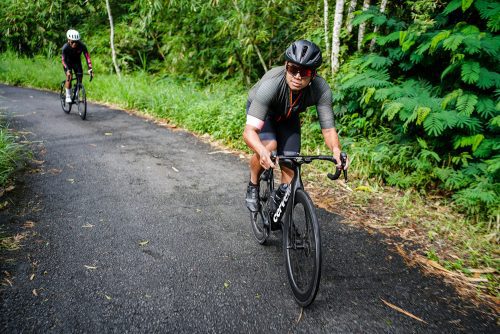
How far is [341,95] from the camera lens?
5.84 meters

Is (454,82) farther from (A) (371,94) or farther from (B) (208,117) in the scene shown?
(B) (208,117)

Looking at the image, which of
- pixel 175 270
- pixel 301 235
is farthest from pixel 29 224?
pixel 301 235

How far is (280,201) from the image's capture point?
10.6 ft

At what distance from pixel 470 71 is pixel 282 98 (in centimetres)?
289

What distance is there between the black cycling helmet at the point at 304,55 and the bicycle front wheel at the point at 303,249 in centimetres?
107

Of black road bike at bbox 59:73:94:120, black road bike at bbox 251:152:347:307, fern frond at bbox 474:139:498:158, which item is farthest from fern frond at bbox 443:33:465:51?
black road bike at bbox 59:73:94:120

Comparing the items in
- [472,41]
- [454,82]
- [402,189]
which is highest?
[472,41]

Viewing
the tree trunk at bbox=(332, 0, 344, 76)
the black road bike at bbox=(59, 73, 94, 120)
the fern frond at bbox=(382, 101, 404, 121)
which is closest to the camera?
the fern frond at bbox=(382, 101, 404, 121)

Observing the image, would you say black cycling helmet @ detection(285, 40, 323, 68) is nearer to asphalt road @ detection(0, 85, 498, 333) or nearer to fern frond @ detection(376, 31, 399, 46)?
asphalt road @ detection(0, 85, 498, 333)

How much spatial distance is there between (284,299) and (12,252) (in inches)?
104

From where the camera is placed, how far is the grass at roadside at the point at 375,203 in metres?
3.48

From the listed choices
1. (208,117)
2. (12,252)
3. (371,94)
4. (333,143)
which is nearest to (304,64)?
(333,143)

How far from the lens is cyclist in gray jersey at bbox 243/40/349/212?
108 inches

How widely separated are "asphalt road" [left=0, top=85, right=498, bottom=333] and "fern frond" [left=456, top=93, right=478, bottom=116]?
2.12 metres
